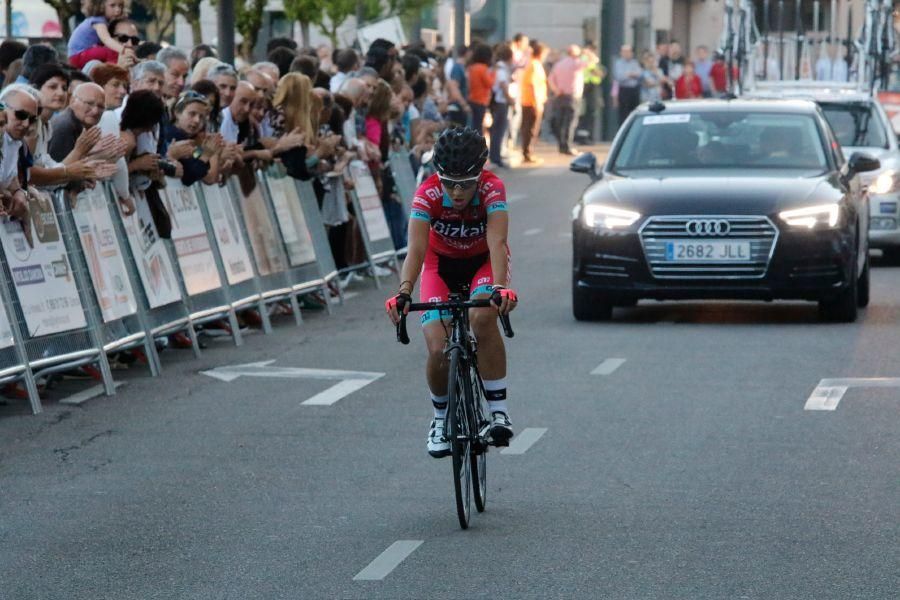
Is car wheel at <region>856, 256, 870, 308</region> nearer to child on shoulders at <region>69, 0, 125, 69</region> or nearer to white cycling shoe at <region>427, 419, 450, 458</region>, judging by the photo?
child on shoulders at <region>69, 0, 125, 69</region>

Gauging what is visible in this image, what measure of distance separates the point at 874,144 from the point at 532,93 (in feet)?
56.0

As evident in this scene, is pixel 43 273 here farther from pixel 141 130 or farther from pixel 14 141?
pixel 141 130

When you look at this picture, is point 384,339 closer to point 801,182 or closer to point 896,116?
point 801,182

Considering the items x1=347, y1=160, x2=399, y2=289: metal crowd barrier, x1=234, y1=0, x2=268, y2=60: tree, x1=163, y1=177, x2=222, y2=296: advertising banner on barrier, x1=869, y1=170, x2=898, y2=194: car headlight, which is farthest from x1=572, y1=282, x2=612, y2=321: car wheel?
x1=234, y1=0, x2=268, y2=60: tree

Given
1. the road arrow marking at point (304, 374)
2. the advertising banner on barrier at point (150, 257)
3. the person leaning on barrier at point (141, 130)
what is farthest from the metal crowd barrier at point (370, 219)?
the road arrow marking at point (304, 374)

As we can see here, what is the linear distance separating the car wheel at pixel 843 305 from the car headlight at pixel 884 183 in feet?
18.1

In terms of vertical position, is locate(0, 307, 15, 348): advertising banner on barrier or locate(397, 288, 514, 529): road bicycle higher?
locate(397, 288, 514, 529): road bicycle

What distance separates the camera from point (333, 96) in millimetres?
20047

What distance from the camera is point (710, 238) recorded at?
1644 centimetres

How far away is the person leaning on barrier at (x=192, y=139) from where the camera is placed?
51.0ft

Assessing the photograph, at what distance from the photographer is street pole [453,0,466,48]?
37375mm

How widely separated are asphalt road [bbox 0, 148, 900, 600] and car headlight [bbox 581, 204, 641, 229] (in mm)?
1080

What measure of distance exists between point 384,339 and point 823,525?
25.1ft

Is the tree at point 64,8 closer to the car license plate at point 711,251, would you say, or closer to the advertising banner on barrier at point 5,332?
the car license plate at point 711,251
